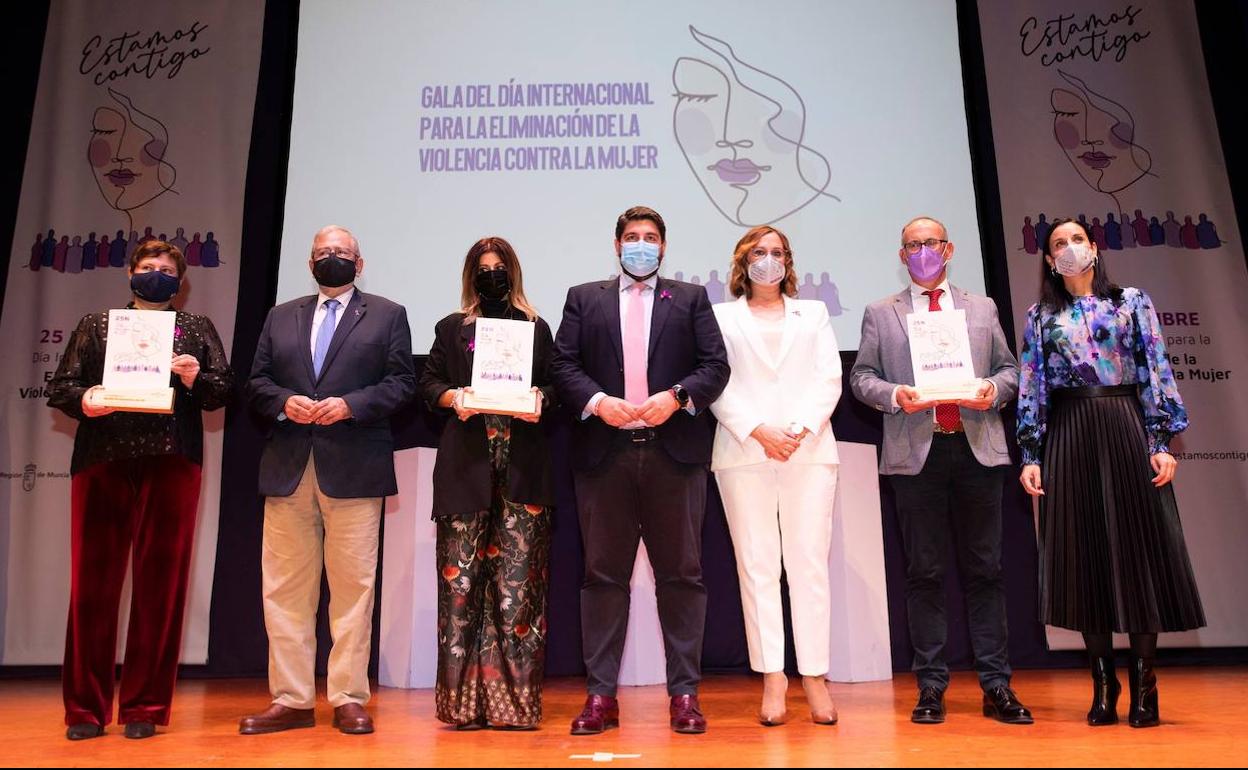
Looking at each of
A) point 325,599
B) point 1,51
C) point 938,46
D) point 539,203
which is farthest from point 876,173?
point 1,51

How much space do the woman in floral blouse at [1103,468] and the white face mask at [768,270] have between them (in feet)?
2.87

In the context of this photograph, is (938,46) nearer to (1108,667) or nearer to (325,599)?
(1108,667)

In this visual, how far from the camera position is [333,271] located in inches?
126

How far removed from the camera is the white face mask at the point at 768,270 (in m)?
3.17

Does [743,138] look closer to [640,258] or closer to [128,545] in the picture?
[640,258]

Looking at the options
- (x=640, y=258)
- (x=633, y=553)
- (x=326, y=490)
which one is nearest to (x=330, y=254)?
(x=326, y=490)

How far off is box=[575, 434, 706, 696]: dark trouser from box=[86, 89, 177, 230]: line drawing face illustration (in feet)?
10.6

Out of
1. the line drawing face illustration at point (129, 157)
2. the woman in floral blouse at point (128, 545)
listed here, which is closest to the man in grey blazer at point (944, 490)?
the woman in floral blouse at point (128, 545)

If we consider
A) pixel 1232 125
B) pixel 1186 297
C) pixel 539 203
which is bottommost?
pixel 1186 297

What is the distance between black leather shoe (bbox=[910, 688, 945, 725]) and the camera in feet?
9.79

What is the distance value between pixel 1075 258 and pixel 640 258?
1447 millimetres

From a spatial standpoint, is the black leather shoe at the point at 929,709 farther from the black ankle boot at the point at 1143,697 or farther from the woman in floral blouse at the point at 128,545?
the woman in floral blouse at the point at 128,545

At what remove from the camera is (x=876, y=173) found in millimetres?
4477

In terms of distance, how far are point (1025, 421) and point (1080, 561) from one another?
48 cm
